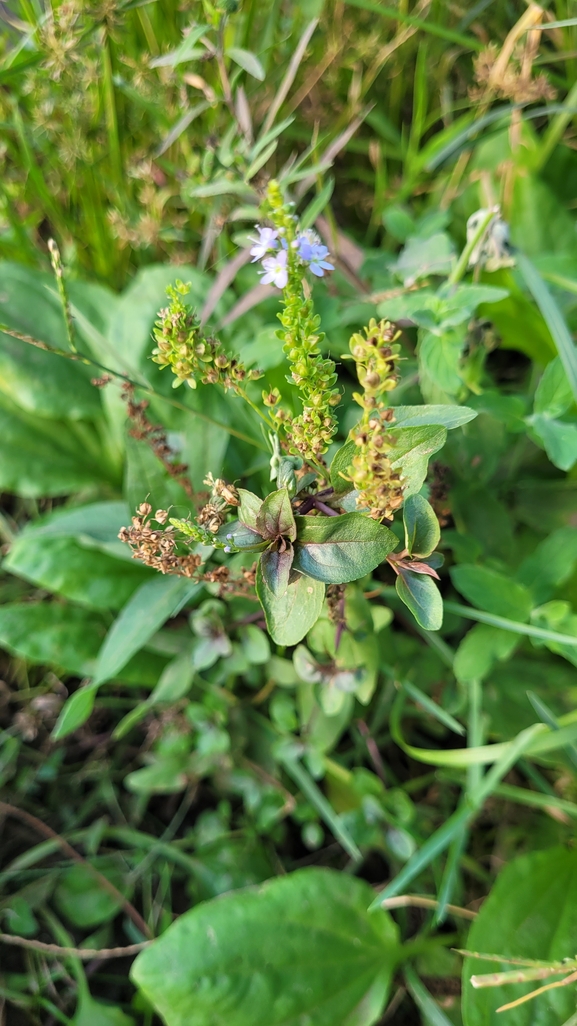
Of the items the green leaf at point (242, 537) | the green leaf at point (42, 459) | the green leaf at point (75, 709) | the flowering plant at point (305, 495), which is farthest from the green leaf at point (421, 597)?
the green leaf at point (42, 459)

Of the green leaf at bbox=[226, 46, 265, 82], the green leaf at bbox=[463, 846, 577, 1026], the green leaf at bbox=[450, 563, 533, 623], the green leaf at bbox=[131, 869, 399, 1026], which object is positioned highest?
the green leaf at bbox=[226, 46, 265, 82]

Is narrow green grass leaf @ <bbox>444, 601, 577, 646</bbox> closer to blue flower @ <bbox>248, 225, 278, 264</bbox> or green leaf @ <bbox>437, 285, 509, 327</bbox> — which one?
green leaf @ <bbox>437, 285, 509, 327</bbox>

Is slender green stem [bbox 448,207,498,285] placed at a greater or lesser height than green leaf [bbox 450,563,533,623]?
greater

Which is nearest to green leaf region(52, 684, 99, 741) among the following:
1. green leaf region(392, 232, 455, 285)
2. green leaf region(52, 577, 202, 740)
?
green leaf region(52, 577, 202, 740)

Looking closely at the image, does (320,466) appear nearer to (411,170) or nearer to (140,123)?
(411,170)

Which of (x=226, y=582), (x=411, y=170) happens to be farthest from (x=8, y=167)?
(x=226, y=582)
